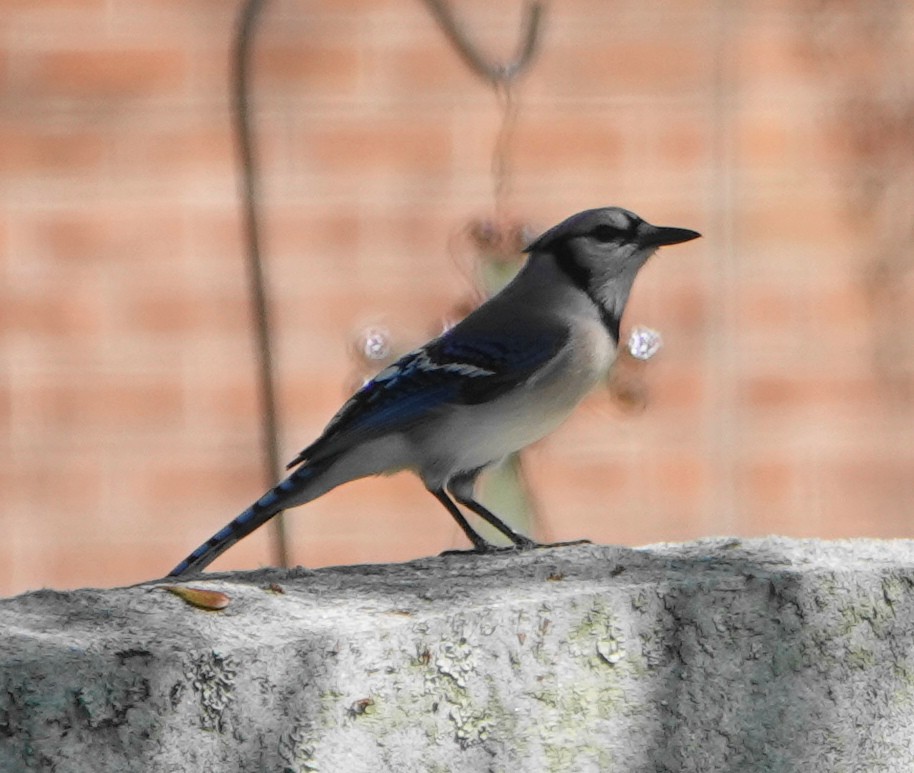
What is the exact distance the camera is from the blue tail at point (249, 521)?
2818 mm

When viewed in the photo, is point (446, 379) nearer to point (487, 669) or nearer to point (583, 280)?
point (583, 280)

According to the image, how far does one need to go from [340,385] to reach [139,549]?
630 millimetres

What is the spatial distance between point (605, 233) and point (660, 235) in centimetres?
10

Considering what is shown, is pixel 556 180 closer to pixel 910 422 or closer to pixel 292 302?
pixel 292 302

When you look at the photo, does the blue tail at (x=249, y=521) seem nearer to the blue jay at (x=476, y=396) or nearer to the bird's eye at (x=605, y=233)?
the blue jay at (x=476, y=396)

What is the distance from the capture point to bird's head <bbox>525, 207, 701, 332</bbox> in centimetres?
330

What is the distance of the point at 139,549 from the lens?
4500mm

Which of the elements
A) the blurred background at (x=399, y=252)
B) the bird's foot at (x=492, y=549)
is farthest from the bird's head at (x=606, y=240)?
the blurred background at (x=399, y=252)

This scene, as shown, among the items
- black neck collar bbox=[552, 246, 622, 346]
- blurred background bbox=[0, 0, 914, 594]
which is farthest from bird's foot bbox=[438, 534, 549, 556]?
blurred background bbox=[0, 0, 914, 594]

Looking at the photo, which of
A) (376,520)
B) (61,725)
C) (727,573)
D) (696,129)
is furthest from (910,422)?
(61,725)

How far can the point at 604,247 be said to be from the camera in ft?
11.0

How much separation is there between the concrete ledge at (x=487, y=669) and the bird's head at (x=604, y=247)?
0.89m

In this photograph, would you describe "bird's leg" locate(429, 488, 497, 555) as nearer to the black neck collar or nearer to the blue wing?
the blue wing

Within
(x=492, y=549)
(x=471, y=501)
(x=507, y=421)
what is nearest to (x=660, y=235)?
(x=507, y=421)
